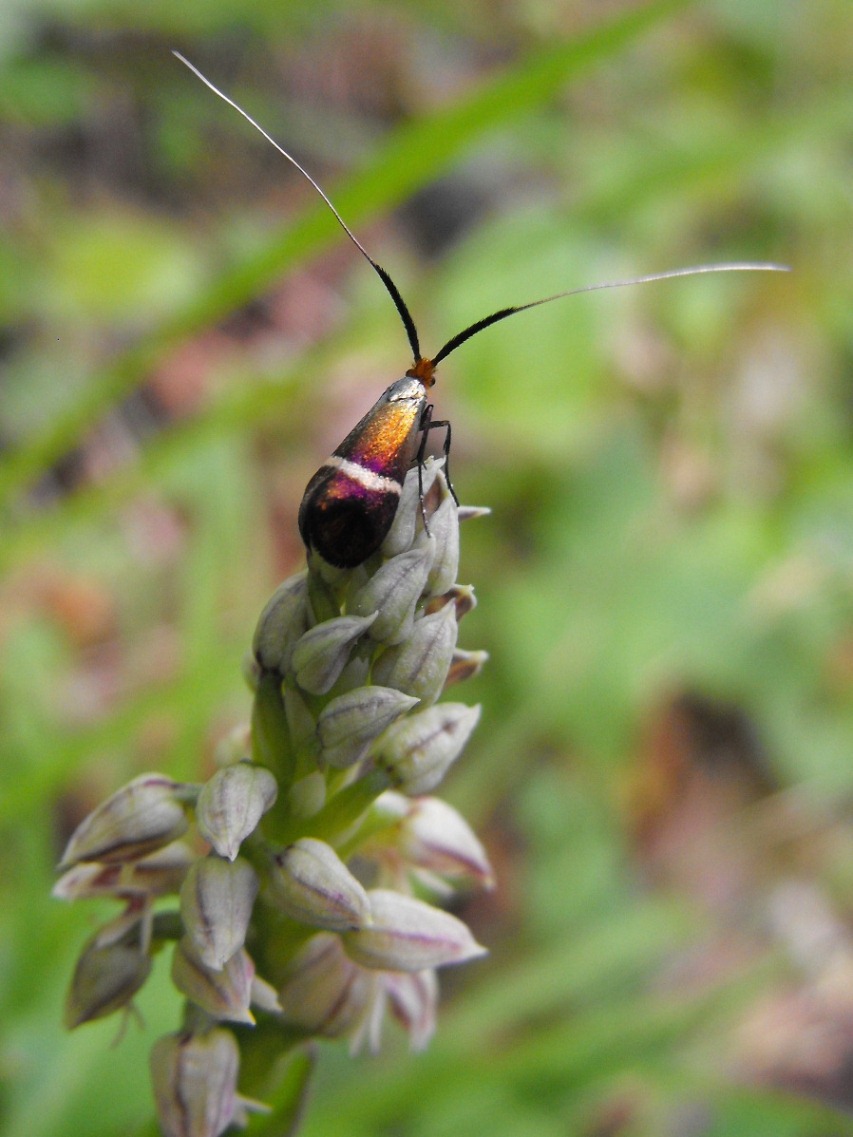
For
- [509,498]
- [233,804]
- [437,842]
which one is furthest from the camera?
[509,498]

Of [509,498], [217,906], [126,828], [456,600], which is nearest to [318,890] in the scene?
[217,906]

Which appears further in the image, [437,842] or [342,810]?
[437,842]

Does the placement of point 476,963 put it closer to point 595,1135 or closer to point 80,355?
point 595,1135

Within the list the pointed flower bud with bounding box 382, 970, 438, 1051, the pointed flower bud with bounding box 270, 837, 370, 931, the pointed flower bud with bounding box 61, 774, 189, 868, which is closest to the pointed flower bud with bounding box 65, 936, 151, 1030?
the pointed flower bud with bounding box 61, 774, 189, 868

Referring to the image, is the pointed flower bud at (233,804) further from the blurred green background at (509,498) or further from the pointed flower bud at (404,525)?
the blurred green background at (509,498)

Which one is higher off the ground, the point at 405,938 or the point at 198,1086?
the point at 405,938

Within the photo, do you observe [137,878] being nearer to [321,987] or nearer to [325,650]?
[321,987]
